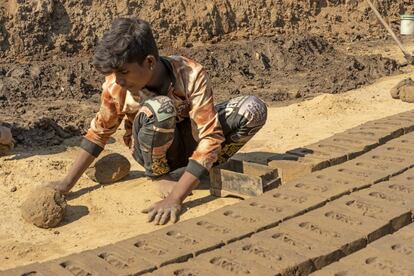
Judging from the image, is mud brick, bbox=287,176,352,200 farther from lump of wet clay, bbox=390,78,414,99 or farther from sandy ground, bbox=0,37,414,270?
lump of wet clay, bbox=390,78,414,99

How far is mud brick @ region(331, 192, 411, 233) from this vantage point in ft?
12.1

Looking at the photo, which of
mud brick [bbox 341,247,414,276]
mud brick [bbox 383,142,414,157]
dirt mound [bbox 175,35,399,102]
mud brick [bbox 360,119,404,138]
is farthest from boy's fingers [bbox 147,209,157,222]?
dirt mound [bbox 175,35,399,102]

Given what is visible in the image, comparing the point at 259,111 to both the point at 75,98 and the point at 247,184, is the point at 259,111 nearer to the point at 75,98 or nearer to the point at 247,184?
the point at 247,184

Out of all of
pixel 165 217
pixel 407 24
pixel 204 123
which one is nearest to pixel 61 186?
pixel 165 217

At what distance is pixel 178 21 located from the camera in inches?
409

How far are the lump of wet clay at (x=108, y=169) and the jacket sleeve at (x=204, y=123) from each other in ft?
3.26

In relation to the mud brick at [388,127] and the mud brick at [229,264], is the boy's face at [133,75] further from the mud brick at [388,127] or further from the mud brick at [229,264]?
the mud brick at [388,127]

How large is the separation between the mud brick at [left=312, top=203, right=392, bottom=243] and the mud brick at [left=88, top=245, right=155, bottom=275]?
3.52 feet

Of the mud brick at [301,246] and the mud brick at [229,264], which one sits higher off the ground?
the mud brick at [229,264]

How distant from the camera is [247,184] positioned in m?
4.42

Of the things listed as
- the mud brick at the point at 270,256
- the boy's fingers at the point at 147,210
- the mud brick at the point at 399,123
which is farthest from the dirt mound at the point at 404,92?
the mud brick at the point at 270,256

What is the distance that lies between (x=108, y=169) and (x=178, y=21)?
5.87 meters

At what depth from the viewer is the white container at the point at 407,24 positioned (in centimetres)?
1307

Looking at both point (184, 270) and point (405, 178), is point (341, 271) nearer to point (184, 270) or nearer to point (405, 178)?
point (184, 270)
